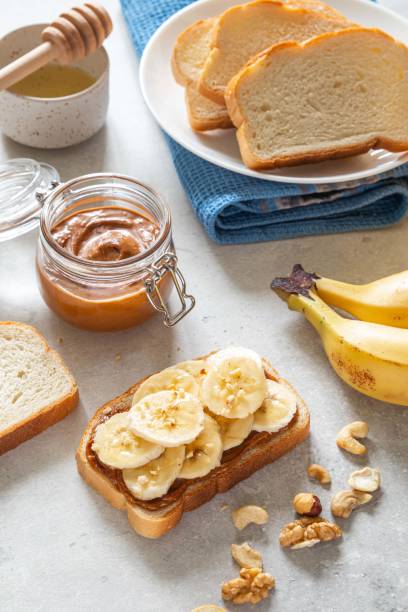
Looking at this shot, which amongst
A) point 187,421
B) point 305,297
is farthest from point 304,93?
point 187,421

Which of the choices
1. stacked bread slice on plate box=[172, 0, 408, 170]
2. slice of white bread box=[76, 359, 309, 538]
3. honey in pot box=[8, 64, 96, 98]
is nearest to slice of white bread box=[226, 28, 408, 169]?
stacked bread slice on plate box=[172, 0, 408, 170]

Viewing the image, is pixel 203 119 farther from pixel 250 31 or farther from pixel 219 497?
pixel 219 497

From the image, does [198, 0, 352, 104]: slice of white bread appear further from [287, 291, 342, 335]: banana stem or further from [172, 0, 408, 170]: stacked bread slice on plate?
[287, 291, 342, 335]: banana stem

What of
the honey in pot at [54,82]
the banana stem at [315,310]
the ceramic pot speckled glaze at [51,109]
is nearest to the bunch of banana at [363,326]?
the banana stem at [315,310]

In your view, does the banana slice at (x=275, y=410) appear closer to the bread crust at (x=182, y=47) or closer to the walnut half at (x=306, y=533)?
the walnut half at (x=306, y=533)

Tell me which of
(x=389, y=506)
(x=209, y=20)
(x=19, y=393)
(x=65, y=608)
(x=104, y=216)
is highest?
(x=209, y=20)

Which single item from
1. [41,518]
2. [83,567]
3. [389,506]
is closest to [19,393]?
[41,518]

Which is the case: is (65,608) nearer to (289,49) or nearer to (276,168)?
(276,168)
